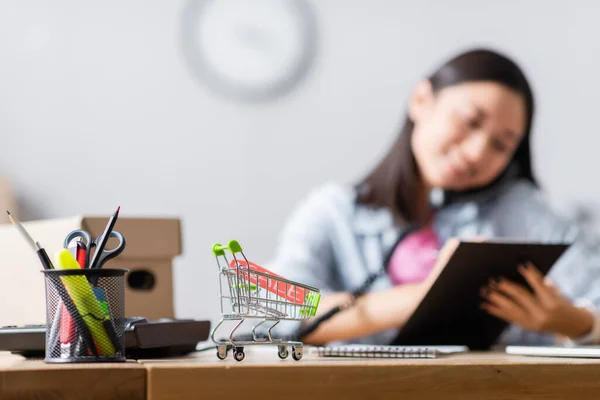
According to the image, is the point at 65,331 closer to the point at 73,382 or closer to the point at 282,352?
the point at 73,382

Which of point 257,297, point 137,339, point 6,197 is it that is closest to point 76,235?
point 137,339

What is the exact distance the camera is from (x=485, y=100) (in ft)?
7.54

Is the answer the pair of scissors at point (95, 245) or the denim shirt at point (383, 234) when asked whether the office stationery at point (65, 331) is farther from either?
the denim shirt at point (383, 234)

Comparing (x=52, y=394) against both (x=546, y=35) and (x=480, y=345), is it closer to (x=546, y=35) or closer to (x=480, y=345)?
(x=480, y=345)

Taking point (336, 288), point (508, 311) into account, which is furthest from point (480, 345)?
point (336, 288)

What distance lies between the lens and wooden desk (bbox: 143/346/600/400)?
77 centimetres

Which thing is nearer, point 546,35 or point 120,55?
point 120,55

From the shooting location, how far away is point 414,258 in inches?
88.5

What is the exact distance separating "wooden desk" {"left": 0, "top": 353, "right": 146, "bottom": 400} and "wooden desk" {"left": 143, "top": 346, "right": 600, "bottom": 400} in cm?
2

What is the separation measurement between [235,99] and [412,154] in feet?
1.69

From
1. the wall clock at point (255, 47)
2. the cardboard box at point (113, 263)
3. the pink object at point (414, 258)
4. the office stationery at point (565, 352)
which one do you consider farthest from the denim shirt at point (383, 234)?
the office stationery at point (565, 352)

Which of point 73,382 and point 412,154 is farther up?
point 412,154

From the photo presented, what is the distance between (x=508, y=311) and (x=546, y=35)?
1005 millimetres

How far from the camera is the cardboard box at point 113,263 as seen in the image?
4.09 feet
